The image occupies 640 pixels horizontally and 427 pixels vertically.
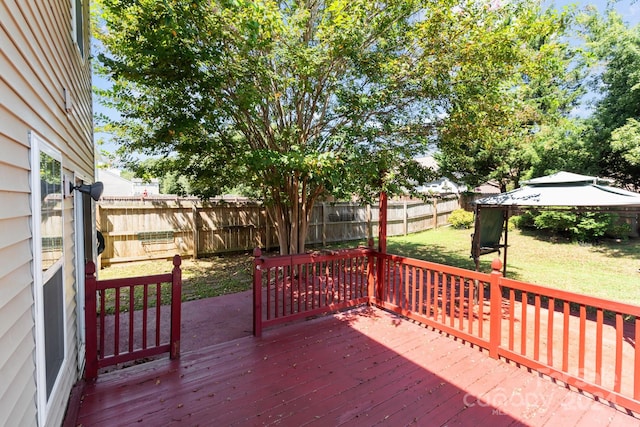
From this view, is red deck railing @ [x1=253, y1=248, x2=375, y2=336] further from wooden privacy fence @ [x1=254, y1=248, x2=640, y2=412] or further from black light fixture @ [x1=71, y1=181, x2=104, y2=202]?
black light fixture @ [x1=71, y1=181, x2=104, y2=202]

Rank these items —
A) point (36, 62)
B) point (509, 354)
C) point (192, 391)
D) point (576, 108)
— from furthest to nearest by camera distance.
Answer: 1. point (576, 108)
2. point (509, 354)
3. point (192, 391)
4. point (36, 62)

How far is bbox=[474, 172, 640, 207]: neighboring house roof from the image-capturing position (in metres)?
4.35

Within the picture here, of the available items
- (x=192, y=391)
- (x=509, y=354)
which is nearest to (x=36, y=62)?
(x=192, y=391)

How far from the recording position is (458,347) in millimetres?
3621

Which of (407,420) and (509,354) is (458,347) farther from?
(407,420)

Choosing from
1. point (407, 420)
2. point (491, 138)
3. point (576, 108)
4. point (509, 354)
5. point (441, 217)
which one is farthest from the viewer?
point (441, 217)

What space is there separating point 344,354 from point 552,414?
6.08 ft

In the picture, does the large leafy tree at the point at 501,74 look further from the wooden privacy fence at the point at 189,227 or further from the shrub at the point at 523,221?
the shrub at the point at 523,221

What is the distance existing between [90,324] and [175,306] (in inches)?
28.3

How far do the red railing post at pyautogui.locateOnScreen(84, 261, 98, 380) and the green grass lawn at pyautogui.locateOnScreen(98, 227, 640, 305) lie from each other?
2485mm

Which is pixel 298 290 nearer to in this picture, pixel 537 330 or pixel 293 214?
pixel 293 214

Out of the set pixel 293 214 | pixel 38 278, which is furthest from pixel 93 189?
pixel 293 214

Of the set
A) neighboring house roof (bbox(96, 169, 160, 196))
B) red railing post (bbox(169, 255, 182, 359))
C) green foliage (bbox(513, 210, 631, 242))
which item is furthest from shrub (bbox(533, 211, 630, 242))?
neighboring house roof (bbox(96, 169, 160, 196))

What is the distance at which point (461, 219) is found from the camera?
14.1 meters
